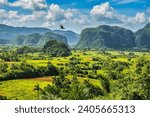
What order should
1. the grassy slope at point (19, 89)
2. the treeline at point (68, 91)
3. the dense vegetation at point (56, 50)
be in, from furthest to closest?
the dense vegetation at point (56, 50)
the grassy slope at point (19, 89)
the treeline at point (68, 91)

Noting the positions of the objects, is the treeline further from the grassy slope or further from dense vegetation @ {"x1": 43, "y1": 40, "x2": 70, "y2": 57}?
dense vegetation @ {"x1": 43, "y1": 40, "x2": 70, "y2": 57}

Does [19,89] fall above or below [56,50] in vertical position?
below

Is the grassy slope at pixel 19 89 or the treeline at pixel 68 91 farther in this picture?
the grassy slope at pixel 19 89

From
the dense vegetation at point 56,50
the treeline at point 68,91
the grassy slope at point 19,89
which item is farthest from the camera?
the dense vegetation at point 56,50

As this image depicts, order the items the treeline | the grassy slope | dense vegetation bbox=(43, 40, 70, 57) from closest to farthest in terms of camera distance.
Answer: the treeline
the grassy slope
dense vegetation bbox=(43, 40, 70, 57)

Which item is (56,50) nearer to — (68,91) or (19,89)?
(19,89)

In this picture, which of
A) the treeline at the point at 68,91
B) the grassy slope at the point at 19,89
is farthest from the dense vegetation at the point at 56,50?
the treeline at the point at 68,91

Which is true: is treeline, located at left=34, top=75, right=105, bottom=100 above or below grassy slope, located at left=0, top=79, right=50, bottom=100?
above

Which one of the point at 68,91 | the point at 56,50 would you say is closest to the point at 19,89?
the point at 68,91

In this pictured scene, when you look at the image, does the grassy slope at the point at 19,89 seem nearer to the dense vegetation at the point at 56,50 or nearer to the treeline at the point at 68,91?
the treeline at the point at 68,91

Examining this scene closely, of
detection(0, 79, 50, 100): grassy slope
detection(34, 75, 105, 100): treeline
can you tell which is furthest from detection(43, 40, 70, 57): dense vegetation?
detection(34, 75, 105, 100): treeline

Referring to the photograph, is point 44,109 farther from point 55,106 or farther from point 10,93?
point 10,93
